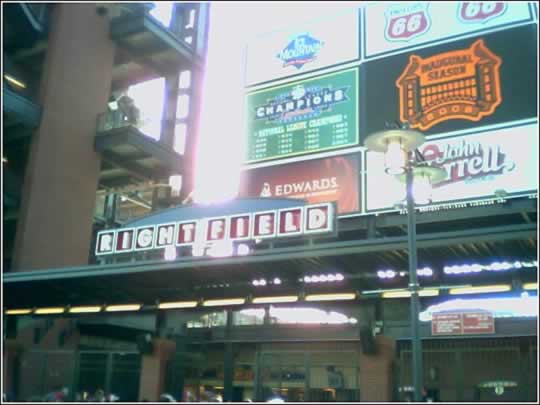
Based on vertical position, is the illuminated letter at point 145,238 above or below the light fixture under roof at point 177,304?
above

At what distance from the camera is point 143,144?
31.0m

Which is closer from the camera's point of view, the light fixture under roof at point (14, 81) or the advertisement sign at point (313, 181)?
the advertisement sign at point (313, 181)

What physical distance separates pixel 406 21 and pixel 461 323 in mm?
13004

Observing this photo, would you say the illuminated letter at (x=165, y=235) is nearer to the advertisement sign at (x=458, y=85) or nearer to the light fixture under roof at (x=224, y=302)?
the light fixture under roof at (x=224, y=302)

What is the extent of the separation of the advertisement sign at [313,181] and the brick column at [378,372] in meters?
10.8

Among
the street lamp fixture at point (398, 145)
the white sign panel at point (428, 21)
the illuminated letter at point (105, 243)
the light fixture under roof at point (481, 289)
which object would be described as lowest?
the light fixture under roof at point (481, 289)

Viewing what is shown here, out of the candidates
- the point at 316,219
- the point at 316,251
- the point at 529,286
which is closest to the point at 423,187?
the point at 316,251

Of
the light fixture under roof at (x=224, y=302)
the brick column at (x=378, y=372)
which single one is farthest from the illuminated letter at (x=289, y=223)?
the brick column at (x=378, y=372)

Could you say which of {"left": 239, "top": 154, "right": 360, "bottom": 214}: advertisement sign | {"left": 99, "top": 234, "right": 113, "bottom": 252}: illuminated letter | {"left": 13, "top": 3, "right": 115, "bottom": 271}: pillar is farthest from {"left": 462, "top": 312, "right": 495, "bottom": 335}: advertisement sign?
{"left": 13, "top": 3, "right": 115, "bottom": 271}: pillar

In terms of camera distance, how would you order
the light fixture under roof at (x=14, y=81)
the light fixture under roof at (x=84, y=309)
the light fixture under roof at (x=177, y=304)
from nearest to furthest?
the light fixture under roof at (x=177, y=304)
the light fixture under roof at (x=84, y=309)
the light fixture under roof at (x=14, y=81)

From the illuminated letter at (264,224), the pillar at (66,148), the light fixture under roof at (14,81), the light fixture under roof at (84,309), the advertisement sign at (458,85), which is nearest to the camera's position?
the illuminated letter at (264,224)

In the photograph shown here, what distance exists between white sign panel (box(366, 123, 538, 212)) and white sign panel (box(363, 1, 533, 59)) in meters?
4.55

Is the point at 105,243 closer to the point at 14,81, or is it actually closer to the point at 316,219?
the point at 316,219

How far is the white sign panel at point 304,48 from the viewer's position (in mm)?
28328
